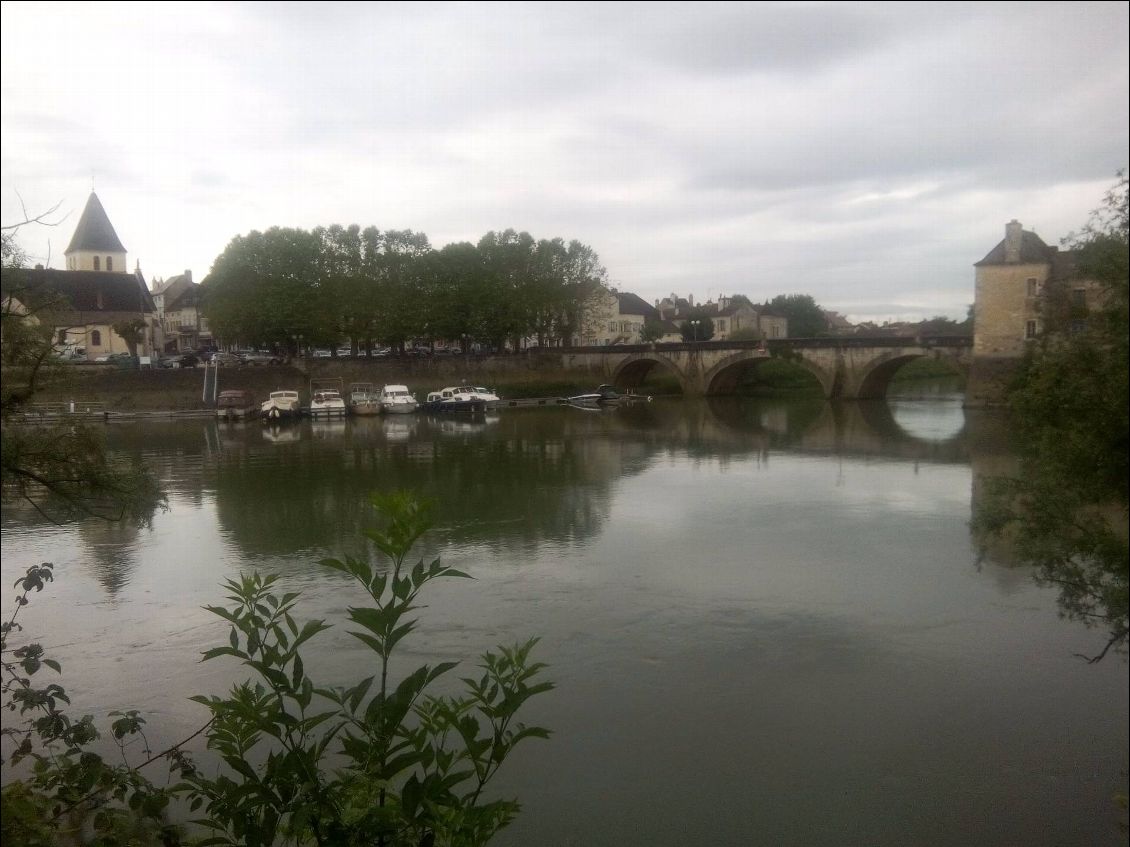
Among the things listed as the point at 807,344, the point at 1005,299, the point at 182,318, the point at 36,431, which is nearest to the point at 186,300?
the point at 182,318

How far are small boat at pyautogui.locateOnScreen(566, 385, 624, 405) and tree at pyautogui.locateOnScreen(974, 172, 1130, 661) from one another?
41.9 metres

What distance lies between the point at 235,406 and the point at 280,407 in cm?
185

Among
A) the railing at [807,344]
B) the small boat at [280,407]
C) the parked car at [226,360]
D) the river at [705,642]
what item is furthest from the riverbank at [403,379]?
the river at [705,642]

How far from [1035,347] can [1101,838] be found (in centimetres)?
333

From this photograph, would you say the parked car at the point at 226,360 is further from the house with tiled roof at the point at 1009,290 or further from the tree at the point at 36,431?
the tree at the point at 36,431

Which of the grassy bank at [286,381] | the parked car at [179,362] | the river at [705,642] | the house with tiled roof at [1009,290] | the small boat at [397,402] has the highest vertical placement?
the house with tiled roof at [1009,290]

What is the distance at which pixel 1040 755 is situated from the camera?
7273mm

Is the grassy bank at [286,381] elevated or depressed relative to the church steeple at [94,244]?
depressed

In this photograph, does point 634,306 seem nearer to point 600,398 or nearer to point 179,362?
point 600,398

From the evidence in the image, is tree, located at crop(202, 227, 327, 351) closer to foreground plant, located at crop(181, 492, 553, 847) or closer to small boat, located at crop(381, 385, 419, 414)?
small boat, located at crop(381, 385, 419, 414)

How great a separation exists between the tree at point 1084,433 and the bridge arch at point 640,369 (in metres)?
45.2

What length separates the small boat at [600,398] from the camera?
163 feet

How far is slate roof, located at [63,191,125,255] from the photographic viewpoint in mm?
62031

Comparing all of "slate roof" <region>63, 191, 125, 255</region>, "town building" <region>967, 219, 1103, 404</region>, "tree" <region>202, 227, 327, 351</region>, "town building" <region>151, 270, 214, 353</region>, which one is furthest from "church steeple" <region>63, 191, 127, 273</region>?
"town building" <region>967, 219, 1103, 404</region>
